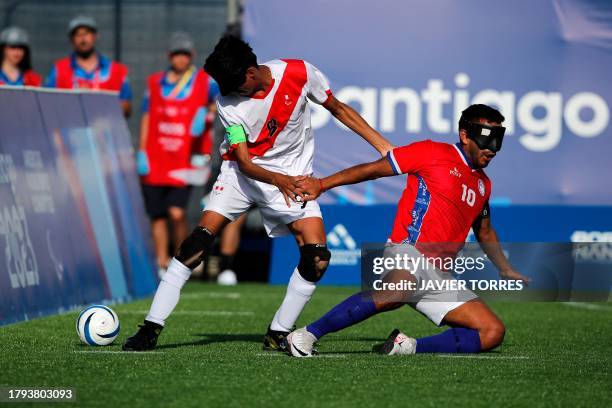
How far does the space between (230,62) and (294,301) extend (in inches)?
62.6

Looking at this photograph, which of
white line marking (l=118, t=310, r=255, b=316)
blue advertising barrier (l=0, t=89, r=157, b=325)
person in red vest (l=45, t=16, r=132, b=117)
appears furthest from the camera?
person in red vest (l=45, t=16, r=132, b=117)

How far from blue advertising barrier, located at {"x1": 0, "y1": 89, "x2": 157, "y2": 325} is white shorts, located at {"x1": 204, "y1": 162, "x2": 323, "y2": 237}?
72.9 inches

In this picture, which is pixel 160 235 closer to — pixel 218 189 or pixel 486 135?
pixel 218 189

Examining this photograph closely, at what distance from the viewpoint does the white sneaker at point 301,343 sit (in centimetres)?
785

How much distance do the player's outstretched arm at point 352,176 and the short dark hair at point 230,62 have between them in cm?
77

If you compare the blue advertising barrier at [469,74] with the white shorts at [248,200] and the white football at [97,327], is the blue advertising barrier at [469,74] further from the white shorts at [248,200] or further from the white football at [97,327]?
the white football at [97,327]

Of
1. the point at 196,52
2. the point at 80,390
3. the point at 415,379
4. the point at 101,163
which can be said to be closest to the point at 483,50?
the point at 196,52

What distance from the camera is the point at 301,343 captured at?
309 inches

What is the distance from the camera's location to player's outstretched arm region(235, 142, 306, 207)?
794 cm

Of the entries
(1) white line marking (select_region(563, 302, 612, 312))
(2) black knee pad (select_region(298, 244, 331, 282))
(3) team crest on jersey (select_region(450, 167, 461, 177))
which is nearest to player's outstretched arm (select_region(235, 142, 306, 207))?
(2) black knee pad (select_region(298, 244, 331, 282))

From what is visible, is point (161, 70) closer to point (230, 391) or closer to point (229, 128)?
point (229, 128)

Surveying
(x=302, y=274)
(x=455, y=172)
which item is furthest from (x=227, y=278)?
(x=455, y=172)

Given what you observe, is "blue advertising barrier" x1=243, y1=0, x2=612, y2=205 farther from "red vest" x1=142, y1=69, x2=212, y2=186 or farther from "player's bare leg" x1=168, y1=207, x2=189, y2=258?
"player's bare leg" x1=168, y1=207, x2=189, y2=258

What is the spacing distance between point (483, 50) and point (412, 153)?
724 cm
